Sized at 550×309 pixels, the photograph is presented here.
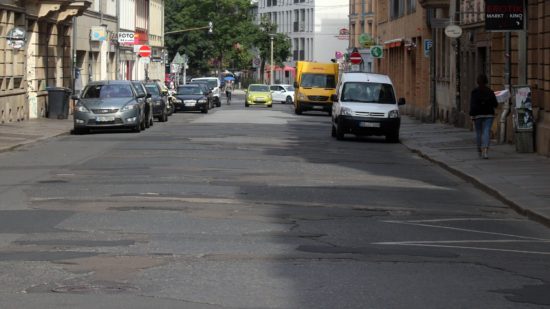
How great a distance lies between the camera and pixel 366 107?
35156 mm

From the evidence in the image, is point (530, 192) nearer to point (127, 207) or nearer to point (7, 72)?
point (127, 207)

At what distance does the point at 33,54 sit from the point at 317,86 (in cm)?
1751

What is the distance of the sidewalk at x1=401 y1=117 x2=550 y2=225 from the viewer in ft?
58.1

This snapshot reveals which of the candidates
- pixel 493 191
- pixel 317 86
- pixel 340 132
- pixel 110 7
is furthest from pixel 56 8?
pixel 493 191

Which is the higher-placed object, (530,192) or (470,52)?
(470,52)

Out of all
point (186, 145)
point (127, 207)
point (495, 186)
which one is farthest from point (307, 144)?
point (127, 207)

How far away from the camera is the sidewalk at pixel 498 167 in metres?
17.7

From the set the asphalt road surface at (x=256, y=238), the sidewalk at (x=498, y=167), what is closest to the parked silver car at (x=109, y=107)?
the sidewalk at (x=498, y=167)

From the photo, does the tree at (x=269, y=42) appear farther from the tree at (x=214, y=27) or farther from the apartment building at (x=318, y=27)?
the apartment building at (x=318, y=27)

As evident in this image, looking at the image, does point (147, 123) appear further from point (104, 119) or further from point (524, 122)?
point (524, 122)

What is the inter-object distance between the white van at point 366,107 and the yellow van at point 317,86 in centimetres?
2342

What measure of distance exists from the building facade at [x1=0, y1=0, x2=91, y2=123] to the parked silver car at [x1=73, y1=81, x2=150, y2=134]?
8.57 ft

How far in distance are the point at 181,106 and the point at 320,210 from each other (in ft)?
148

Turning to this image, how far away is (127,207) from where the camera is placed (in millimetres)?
15727
